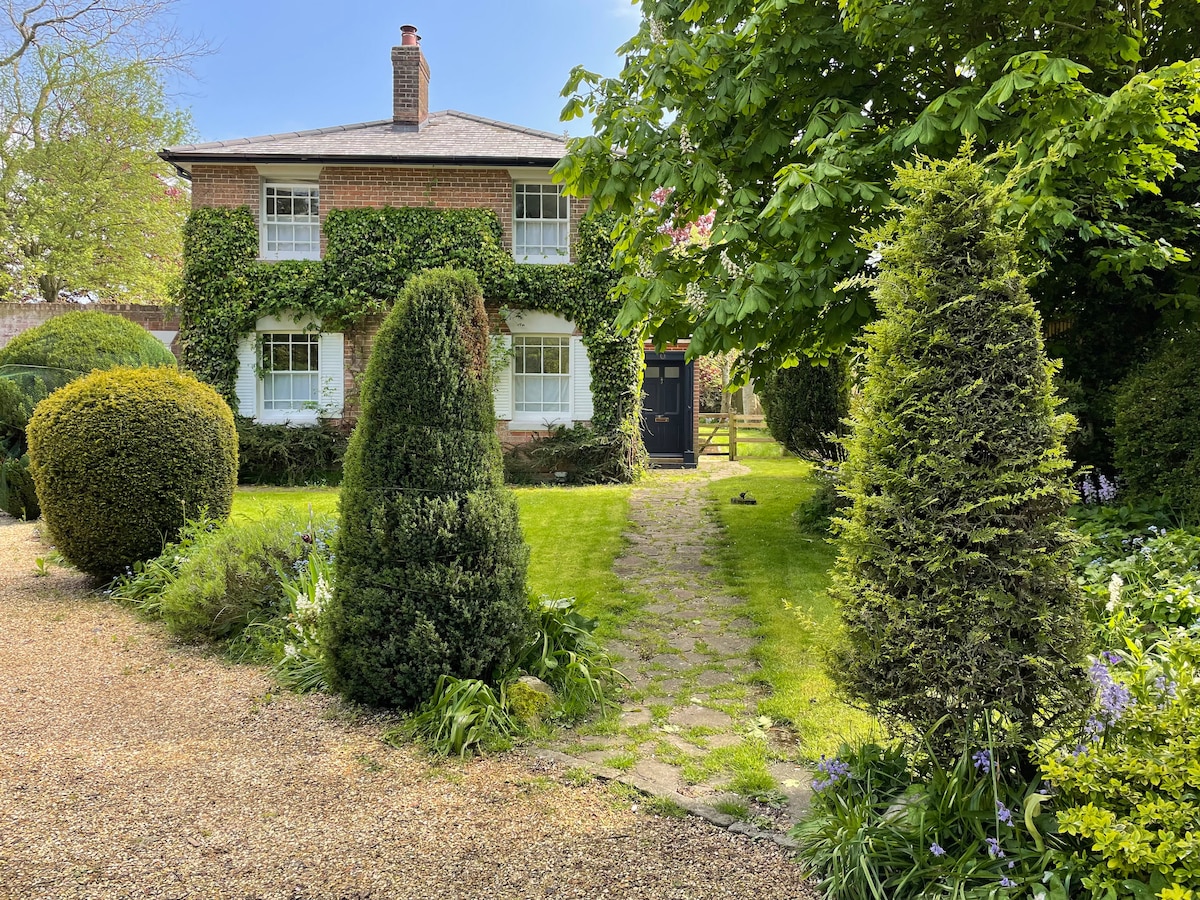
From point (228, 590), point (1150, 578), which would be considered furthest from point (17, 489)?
point (1150, 578)

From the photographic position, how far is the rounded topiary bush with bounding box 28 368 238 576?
6500 mm

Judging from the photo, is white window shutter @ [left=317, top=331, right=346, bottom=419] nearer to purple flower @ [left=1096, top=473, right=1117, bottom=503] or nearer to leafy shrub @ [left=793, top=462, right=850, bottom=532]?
leafy shrub @ [left=793, top=462, right=850, bottom=532]

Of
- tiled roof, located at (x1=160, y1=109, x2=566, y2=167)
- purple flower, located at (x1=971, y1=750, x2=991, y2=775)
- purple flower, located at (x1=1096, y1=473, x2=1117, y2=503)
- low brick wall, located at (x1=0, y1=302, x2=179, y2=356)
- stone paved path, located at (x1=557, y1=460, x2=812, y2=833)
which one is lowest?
stone paved path, located at (x1=557, y1=460, x2=812, y2=833)

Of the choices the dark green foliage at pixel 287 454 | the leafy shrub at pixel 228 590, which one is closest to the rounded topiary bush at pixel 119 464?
the leafy shrub at pixel 228 590

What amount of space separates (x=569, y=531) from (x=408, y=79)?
11.5m

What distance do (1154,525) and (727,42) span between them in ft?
17.3

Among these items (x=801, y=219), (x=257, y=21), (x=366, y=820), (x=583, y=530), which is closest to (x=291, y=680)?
(x=366, y=820)

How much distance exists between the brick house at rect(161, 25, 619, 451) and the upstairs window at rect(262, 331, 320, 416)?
0.02 metres

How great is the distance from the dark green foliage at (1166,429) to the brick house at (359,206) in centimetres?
954

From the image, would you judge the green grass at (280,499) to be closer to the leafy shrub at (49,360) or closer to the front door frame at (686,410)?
the leafy shrub at (49,360)

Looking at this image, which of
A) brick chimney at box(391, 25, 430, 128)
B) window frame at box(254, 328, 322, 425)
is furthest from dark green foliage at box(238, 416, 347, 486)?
brick chimney at box(391, 25, 430, 128)

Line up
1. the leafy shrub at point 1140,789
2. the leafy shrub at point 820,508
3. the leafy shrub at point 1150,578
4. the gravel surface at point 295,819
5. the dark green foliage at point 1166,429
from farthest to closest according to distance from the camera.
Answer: the leafy shrub at point 820,508 → the dark green foliage at point 1166,429 → the leafy shrub at point 1150,578 → the gravel surface at point 295,819 → the leafy shrub at point 1140,789

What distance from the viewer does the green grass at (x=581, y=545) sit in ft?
21.2

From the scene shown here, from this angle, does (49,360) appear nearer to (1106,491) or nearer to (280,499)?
(280,499)
